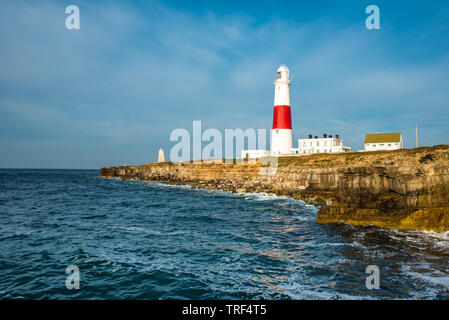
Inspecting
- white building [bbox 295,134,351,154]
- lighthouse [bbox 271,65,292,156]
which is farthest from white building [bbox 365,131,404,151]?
lighthouse [bbox 271,65,292,156]

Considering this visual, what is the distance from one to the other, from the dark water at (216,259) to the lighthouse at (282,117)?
38105 millimetres

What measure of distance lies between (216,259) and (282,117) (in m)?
47.0

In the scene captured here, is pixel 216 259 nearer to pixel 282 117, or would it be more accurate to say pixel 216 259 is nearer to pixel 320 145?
pixel 282 117

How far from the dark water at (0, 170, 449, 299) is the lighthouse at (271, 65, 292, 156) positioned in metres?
38.1

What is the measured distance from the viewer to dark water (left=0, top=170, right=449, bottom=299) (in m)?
9.23

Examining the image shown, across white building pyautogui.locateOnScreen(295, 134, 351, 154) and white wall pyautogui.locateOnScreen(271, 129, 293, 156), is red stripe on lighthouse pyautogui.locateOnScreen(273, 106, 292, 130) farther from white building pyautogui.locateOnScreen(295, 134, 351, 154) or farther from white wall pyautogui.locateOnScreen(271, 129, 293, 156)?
white building pyautogui.locateOnScreen(295, 134, 351, 154)

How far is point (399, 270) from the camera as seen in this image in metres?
10.5

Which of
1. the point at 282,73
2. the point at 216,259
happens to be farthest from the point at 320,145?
the point at 216,259

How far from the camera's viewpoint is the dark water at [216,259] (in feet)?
30.3

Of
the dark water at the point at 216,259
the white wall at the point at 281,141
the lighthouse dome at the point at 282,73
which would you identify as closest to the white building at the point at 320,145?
the white wall at the point at 281,141

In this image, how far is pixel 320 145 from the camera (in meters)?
62.6

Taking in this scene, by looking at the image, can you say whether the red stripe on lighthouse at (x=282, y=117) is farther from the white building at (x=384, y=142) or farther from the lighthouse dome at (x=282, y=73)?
the white building at (x=384, y=142)
